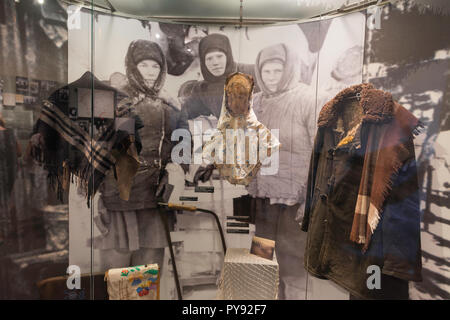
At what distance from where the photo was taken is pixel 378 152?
138cm

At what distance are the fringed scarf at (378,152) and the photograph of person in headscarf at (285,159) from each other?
33 cm

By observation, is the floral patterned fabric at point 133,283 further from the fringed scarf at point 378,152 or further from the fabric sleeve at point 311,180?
the fringed scarf at point 378,152

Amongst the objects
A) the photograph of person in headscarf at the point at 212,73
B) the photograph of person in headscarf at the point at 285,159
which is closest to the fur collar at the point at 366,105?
the photograph of person in headscarf at the point at 285,159

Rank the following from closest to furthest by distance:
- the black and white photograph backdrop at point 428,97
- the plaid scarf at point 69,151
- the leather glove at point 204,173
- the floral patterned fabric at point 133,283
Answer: the black and white photograph backdrop at point 428,97, the plaid scarf at point 69,151, the floral patterned fabric at point 133,283, the leather glove at point 204,173

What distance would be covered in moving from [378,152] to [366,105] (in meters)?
0.27

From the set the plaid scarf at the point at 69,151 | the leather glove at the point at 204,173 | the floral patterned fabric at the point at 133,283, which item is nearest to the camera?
the plaid scarf at the point at 69,151

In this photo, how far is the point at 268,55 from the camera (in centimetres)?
164

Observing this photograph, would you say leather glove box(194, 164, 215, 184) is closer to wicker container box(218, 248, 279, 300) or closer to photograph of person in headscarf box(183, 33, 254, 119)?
photograph of person in headscarf box(183, 33, 254, 119)

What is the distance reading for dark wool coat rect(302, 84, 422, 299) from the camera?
1.35 m

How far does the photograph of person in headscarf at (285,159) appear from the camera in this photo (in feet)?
5.36

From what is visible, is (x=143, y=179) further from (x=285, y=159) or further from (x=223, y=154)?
(x=285, y=159)

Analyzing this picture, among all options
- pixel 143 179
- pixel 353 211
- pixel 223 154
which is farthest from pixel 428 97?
pixel 143 179

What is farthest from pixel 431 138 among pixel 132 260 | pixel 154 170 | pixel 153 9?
pixel 132 260

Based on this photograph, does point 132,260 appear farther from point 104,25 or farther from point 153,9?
point 153,9
